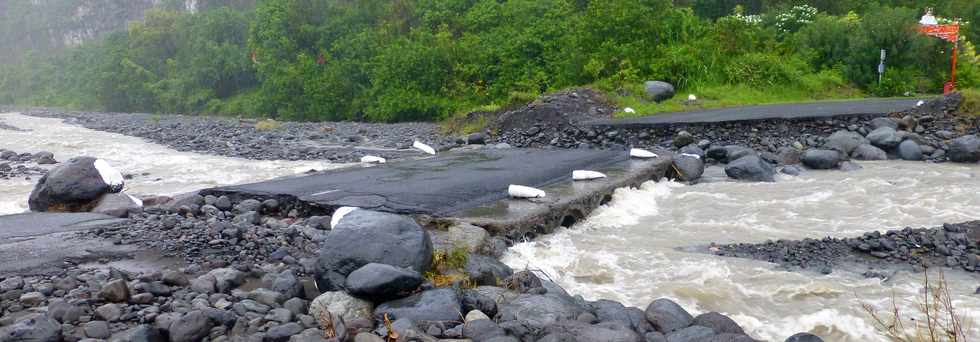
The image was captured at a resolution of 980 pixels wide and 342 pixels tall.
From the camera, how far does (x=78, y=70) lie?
6050 cm

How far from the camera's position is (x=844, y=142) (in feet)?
41.6

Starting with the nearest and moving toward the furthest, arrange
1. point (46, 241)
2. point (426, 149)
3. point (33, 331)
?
point (33, 331) → point (46, 241) → point (426, 149)

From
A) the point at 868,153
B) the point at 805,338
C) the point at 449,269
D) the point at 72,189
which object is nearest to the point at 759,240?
the point at 805,338

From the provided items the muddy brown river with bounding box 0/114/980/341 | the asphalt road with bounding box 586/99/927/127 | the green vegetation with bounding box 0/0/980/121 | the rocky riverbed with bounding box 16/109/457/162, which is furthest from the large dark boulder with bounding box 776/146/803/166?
the rocky riverbed with bounding box 16/109/457/162

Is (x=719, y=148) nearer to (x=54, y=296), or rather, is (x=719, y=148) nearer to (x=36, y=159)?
(x=54, y=296)

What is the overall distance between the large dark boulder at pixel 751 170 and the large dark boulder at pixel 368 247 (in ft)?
22.2

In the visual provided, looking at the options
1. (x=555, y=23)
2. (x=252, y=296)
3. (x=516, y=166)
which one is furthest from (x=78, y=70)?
(x=252, y=296)

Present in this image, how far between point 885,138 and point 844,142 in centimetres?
63

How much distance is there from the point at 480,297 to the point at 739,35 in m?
18.3

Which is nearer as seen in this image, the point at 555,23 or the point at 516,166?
the point at 516,166

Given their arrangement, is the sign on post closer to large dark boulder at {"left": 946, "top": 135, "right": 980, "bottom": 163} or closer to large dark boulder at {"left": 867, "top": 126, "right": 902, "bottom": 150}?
large dark boulder at {"left": 867, "top": 126, "right": 902, "bottom": 150}

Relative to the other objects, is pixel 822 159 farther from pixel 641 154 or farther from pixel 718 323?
pixel 718 323

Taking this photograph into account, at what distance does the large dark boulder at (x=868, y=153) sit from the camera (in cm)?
1222

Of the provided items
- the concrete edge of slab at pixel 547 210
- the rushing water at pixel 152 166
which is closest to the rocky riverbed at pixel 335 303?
the concrete edge of slab at pixel 547 210
